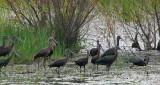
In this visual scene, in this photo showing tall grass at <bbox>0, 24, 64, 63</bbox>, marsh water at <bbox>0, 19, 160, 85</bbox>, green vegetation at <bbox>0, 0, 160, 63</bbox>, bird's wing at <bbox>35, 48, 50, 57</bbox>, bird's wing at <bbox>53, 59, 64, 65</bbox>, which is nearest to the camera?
marsh water at <bbox>0, 19, 160, 85</bbox>

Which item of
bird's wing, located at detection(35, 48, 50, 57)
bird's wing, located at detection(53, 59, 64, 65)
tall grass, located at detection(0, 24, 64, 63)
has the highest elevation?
tall grass, located at detection(0, 24, 64, 63)

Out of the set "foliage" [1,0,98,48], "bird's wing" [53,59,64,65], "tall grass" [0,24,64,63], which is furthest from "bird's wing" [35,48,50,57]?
"foliage" [1,0,98,48]

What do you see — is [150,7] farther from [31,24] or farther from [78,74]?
[78,74]

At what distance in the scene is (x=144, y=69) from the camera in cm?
1355

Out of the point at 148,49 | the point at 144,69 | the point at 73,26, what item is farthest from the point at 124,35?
the point at 144,69

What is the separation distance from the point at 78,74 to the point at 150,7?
7.06 meters

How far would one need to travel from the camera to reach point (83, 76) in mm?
11844

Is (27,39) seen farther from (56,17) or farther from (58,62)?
(58,62)

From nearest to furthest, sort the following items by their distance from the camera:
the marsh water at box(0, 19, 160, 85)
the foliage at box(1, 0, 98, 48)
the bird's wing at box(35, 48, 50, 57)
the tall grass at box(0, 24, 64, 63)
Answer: the marsh water at box(0, 19, 160, 85) → the bird's wing at box(35, 48, 50, 57) → the tall grass at box(0, 24, 64, 63) → the foliage at box(1, 0, 98, 48)

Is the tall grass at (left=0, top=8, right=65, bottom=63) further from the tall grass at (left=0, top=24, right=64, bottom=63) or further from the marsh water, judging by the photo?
the marsh water

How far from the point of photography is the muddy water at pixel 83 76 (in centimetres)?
1078

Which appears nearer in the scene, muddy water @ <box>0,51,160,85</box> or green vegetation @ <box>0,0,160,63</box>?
muddy water @ <box>0,51,160,85</box>

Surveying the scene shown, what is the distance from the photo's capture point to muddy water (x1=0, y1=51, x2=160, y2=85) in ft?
35.4

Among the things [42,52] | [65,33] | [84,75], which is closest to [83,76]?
[84,75]
